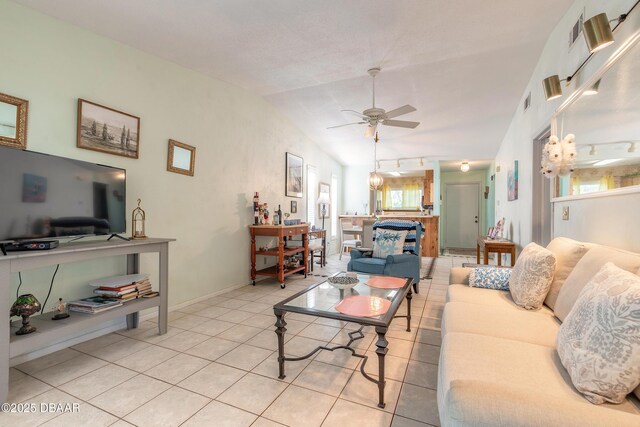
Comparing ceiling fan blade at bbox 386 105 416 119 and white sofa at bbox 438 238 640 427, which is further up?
ceiling fan blade at bbox 386 105 416 119

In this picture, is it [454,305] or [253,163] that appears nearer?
[454,305]

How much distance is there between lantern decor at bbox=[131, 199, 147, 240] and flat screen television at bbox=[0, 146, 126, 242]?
121 mm

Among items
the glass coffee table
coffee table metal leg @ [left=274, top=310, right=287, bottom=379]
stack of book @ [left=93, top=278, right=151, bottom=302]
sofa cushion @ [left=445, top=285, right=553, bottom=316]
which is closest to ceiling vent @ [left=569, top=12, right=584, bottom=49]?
sofa cushion @ [left=445, top=285, right=553, bottom=316]

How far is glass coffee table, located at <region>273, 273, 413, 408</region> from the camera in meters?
1.62

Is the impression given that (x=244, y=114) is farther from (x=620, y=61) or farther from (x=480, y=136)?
(x=480, y=136)

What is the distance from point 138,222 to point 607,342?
3214mm

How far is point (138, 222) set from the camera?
2.77m

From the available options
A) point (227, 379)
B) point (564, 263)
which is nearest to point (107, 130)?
point (227, 379)

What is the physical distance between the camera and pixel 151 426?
146 cm

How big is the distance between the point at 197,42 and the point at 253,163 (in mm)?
1866

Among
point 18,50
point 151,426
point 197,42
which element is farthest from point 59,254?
point 197,42

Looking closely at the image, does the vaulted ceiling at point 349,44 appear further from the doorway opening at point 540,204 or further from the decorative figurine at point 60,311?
the decorative figurine at point 60,311

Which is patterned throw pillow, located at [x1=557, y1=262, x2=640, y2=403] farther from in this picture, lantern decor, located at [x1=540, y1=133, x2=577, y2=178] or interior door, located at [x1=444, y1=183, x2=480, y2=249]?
interior door, located at [x1=444, y1=183, x2=480, y2=249]

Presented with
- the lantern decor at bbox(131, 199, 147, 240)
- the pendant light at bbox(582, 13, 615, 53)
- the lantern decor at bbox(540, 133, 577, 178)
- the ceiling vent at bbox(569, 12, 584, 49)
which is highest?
the ceiling vent at bbox(569, 12, 584, 49)
